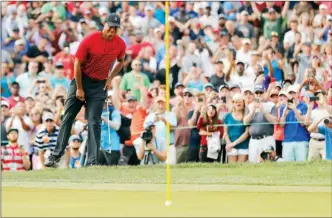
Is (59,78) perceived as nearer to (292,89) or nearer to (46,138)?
(46,138)

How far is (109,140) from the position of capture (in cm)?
1789

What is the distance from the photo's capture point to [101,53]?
49.0 ft

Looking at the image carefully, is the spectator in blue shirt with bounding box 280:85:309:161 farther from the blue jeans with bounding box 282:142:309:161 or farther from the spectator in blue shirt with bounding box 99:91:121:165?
the spectator in blue shirt with bounding box 99:91:121:165

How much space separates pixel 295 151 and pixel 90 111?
154 inches

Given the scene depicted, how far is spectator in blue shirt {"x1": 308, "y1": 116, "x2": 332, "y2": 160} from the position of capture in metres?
17.3

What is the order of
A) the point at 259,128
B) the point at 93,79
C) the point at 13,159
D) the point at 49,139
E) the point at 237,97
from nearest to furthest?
the point at 93,79 → the point at 259,128 → the point at 237,97 → the point at 13,159 → the point at 49,139

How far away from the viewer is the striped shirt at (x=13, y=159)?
60.6 ft

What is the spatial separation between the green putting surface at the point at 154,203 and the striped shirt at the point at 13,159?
5218 millimetres

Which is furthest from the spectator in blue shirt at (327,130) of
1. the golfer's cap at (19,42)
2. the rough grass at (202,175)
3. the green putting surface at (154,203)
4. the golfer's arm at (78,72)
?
the golfer's cap at (19,42)

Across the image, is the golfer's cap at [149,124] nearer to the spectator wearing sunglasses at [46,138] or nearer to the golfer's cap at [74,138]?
the golfer's cap at [74,138]

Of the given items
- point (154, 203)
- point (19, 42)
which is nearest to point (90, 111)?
point (154, 203)

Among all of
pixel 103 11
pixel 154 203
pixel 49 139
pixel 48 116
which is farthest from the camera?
pixel 103 11

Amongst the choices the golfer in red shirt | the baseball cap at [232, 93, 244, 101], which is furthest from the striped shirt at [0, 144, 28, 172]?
the baseball cap at [232, 93, 244, 101]

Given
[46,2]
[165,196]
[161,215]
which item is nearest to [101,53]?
[165,196]
